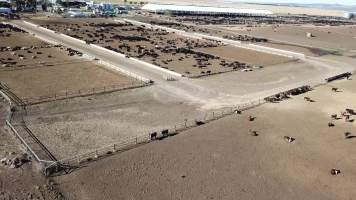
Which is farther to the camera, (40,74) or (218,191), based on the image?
(40,74)

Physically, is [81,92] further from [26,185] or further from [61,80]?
[26,185]

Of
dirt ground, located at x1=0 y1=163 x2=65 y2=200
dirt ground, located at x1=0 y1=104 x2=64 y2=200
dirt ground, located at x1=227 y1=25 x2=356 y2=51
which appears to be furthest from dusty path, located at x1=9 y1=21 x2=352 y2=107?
dirt ground, located at x1=227 y1=25 x2=356 y2=51

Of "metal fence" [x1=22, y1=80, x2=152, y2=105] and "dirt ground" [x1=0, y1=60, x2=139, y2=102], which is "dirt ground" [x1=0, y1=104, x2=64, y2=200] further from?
"dirt ground" [x1=0, y1=60, x2=139, y2=102]

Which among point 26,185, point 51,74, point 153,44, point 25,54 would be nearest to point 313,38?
point 153,44

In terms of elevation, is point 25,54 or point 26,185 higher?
point 25,54

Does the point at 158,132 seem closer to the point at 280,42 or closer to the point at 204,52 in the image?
the point at 204,52

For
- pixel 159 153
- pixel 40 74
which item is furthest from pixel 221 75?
pixel 159 153

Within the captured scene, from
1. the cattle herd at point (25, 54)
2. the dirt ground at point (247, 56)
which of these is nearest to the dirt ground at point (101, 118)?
the cattle herd at point (25, 54)

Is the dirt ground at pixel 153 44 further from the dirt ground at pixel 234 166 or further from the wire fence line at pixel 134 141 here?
the dirt ground at pixel 234 166
